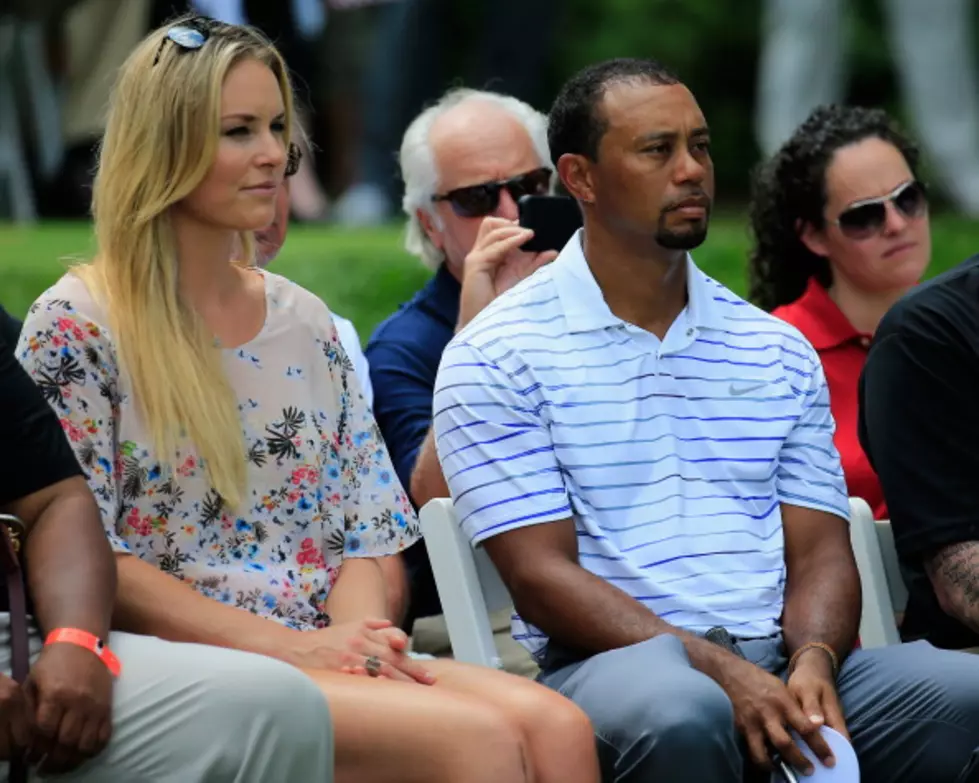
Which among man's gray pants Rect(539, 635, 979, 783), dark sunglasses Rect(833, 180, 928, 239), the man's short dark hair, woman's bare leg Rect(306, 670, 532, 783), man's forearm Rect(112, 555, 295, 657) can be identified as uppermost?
the man's short dark hair

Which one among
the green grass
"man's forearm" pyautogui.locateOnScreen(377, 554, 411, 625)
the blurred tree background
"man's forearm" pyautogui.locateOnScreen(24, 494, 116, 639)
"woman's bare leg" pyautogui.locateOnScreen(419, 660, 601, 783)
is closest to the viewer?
"man's forearm" pyautogui.locateOnScreen(24, 494, 116, 639)

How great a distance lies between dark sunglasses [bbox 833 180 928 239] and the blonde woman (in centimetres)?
156

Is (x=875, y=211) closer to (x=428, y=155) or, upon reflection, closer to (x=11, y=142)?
(x=428, y=155)

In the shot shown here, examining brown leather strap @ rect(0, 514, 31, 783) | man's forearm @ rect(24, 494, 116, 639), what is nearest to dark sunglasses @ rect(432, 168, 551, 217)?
man's forearm @ rect(24, 494, 116, 639)

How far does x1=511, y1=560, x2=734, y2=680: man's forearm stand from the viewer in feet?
12.5

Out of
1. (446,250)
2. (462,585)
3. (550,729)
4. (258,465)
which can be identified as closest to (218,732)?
(550,729)

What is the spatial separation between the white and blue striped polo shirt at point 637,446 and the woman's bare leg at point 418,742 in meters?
0.57

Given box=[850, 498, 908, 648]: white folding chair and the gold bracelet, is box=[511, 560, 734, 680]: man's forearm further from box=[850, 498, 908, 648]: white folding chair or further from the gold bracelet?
box=[850, 498, 908, 648]: white folding chair

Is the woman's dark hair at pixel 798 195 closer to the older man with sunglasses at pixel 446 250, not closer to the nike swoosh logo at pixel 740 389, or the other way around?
the older man with sunglasses at pixel 446 250

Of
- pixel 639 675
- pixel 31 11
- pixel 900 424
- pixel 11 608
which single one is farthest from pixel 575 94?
pixel 31 11

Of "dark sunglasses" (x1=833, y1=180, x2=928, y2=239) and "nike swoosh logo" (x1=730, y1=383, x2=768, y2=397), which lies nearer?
"nike swoosh logo" (x1=730, y1=383, x2=768, y2=397)

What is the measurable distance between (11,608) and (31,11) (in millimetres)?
5874

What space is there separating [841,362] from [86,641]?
225 centimetres

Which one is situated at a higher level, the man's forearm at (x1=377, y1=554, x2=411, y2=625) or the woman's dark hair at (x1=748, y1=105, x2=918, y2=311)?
the woman's dark hair at (x1=748, y1=105, x2=918, y2=311)
